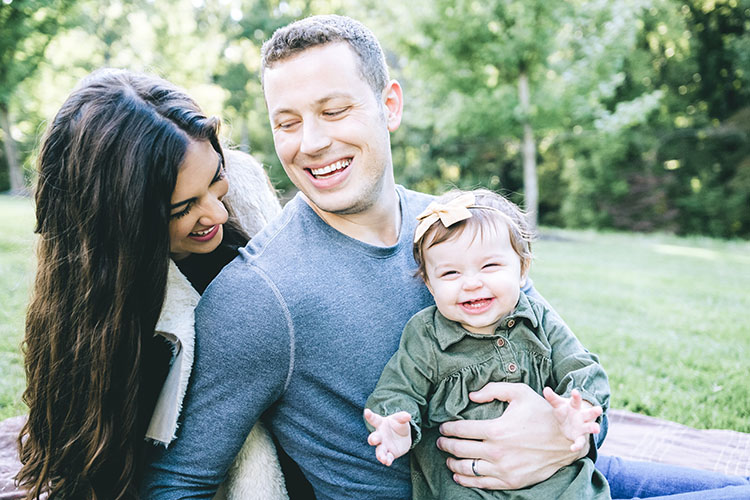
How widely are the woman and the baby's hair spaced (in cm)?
82

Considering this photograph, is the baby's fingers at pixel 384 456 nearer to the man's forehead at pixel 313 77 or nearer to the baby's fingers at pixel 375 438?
the baby's fingers at pixel 375 438

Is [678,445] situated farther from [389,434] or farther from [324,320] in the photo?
[324,320]

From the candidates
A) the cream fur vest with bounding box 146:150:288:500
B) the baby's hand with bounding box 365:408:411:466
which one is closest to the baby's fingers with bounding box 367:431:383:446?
the baby's hand with bounding box 365:408:411:466

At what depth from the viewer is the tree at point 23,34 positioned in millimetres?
8492

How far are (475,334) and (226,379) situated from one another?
826 mm

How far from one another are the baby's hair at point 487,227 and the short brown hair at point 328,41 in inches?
22.5

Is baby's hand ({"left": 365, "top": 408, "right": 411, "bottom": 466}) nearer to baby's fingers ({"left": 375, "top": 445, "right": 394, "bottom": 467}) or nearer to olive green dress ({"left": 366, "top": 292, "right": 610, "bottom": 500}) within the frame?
baby's fingers ({"left": 375, "top": 445, "right": 394, "bottom": 467})

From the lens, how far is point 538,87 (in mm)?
14117

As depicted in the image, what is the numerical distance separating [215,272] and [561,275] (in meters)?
7.90

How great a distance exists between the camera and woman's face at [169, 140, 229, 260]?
1988 millimetres

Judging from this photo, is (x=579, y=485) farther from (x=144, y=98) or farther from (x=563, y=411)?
(x=144, y=98)

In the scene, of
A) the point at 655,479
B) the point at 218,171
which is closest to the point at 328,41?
the point at 218,171

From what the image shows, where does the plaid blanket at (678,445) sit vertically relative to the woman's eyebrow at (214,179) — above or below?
below

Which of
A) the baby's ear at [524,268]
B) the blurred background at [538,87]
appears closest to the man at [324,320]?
the baby's ear at [524,268]
